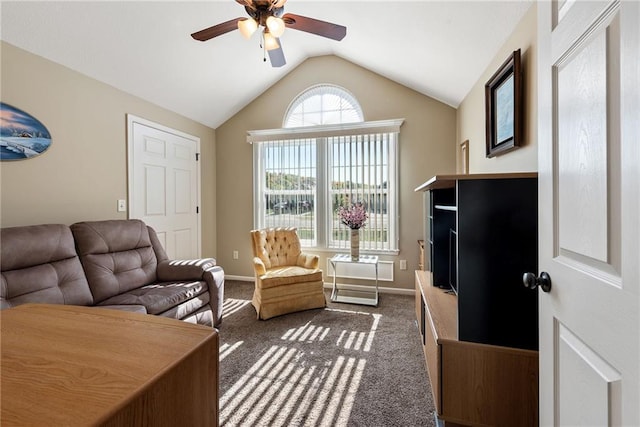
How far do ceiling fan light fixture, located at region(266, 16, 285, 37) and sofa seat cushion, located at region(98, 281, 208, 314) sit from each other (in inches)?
81.8

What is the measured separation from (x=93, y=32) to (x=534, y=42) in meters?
3.20

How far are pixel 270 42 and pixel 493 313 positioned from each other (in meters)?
2.14

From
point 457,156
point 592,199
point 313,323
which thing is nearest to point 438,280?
point 313,323

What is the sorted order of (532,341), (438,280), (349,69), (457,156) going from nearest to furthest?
(532,341) < (438,280) < (457,156) < (349,69)

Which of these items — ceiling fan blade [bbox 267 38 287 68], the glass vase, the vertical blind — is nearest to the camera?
ceiling fan blade [bbox 267 38 287 68]

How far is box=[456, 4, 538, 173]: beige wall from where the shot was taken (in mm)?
1665

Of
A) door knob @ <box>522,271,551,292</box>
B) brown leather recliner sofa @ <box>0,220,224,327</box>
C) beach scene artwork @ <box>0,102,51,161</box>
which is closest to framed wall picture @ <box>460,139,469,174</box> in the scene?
door knob @ <box>522,271,551,292</box>

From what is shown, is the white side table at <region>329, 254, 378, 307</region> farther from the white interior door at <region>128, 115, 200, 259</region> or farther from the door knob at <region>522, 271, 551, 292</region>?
the door knob at <region>522, 271, 551, 292</region>

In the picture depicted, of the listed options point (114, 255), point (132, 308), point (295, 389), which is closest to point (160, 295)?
point (132, 308)

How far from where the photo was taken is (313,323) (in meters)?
2.83

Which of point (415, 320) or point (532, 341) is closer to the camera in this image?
point (532, 341)

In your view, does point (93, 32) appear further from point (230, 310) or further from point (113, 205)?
point (230, 310)

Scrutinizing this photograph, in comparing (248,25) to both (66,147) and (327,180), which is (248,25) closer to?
(66,147)

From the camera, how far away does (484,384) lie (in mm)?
1364
